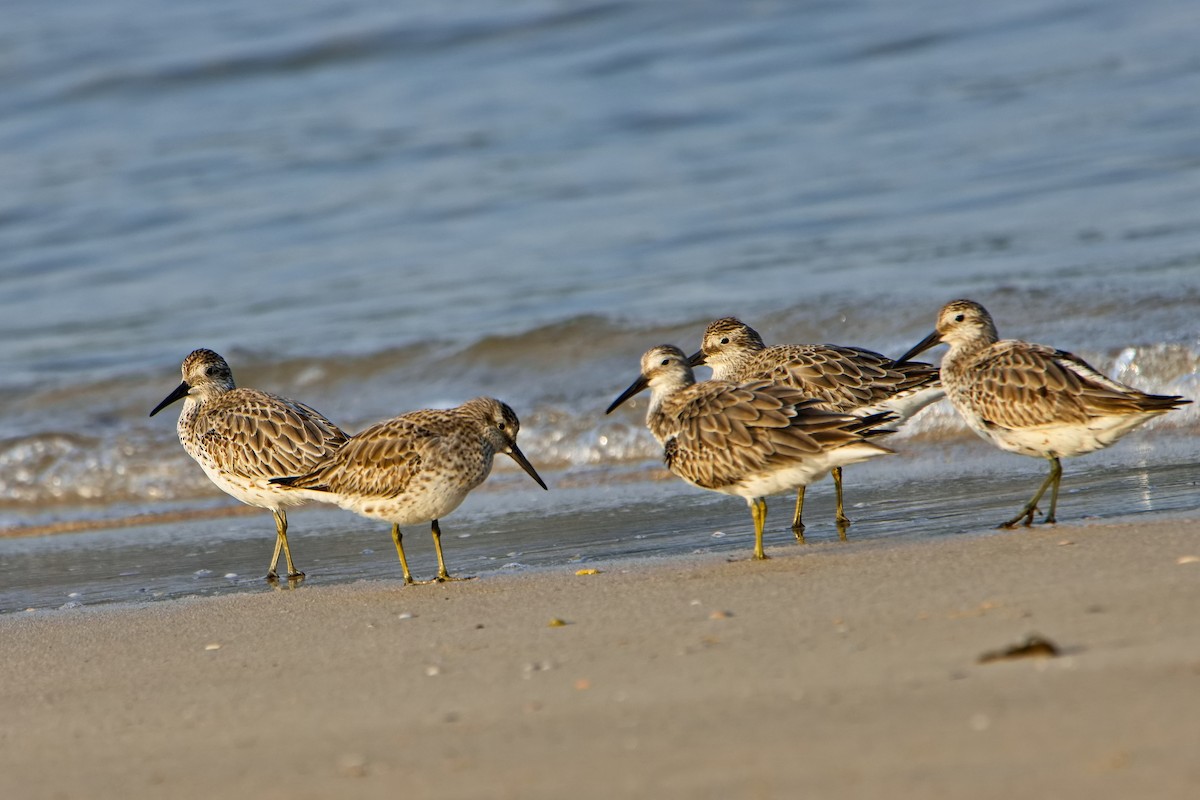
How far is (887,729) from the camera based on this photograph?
411 cm

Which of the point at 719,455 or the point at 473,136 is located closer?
the point at 719,455

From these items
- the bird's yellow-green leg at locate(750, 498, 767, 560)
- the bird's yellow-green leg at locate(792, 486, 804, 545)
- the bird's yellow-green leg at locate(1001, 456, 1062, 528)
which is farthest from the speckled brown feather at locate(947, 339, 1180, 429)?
the bird's yellow-green leg at locate(750, 498, 767, 560)

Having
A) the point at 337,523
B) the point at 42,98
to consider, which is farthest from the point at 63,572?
the point at 42,98

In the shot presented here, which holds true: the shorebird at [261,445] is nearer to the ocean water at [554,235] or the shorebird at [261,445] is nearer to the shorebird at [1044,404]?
the ocean water at [554,235]

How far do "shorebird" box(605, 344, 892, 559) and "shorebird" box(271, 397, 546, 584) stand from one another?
912mm

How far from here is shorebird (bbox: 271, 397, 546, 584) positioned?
7188 millimetres

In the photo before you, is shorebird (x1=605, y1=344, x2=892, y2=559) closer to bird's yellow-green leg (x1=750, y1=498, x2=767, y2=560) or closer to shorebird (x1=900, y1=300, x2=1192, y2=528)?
bird's yellow-green leg (x1=750, y1=498, x2=767, y2=560)

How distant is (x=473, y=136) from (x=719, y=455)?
41.7ft

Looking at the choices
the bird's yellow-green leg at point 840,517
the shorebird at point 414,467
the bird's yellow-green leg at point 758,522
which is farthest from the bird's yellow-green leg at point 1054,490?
the shorebird at point 414,467

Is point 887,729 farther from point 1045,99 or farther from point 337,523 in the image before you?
point 1045,99

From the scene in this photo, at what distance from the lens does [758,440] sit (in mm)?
6906

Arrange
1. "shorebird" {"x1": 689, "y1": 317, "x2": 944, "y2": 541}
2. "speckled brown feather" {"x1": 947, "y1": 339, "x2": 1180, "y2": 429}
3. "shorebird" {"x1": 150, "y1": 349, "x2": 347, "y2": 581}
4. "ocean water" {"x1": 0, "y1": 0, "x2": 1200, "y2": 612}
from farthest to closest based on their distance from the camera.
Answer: "ocean water" {"x1": 0, "y1": 0, "x2": 1200, "y2": 612}
"shorebird" {"x1": 689, "y1": 317, "x2": 944, "y2": 541}
"shorebird" {"x1": 150, "y1": 349, "x2": 347, "y2": 581}
"speckled brown feather" {"x1": 947, "y1": 339, "x2": 1180, "y2": 429}

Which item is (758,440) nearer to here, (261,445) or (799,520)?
(799,520)

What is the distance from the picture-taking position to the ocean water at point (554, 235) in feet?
29.6
